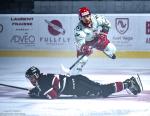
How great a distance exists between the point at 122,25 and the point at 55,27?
61cm

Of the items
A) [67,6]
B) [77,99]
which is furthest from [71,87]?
[67,6]

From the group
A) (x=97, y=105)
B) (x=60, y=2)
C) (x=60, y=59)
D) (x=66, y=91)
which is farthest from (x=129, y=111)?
(x=60, y=2)

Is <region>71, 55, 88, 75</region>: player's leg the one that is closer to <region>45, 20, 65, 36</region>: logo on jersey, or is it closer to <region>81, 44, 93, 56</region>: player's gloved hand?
<region>81, 44, 93, 56</region>: player's gloved hand

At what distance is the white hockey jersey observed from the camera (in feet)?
13.2

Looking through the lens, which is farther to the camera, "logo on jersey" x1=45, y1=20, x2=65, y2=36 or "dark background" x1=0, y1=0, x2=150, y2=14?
"logo on jersey" x1=45, y1=20, x2=65, y2=36

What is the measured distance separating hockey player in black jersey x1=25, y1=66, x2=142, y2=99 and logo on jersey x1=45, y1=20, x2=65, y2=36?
62 centimetres

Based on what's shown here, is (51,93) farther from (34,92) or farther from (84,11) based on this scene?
(84,11)

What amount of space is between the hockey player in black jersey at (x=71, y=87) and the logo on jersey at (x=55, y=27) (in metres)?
0.62

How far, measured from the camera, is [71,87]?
13.0ft

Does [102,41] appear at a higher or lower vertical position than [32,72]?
higher

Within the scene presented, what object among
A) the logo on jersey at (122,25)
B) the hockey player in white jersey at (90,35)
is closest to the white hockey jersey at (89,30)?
the hockey player in white jersey at (90,35)

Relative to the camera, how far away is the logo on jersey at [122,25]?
4.41m

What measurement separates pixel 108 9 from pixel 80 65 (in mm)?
571

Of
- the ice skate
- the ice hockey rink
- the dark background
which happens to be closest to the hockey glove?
the ice hockey rink
